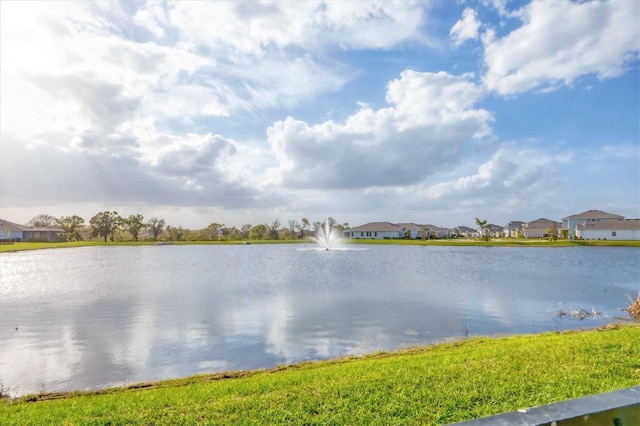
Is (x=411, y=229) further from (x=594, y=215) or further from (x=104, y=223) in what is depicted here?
(x=104, y=223)

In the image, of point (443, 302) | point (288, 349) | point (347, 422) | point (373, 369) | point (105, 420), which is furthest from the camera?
point (443, 302)

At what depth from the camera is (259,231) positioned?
102875mm

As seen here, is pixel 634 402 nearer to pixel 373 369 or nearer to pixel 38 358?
pixel 373 369

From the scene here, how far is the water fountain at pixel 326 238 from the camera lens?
2901 inches

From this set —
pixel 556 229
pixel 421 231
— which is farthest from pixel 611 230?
pixel 421 231

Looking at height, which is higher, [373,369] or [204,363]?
[373,369]

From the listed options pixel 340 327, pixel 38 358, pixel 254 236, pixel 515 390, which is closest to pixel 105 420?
pixel 515 390

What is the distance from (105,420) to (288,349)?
5587 millimetres

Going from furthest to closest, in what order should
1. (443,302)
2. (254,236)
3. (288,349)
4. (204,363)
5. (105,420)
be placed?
(254,236), (443,302), (288,349), (204,363), (105,420)

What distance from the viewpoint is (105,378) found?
8.46 meters

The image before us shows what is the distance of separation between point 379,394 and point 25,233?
375ft

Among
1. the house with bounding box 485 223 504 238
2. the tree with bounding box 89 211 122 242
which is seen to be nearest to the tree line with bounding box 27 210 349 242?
Answer: the tree with bounding box 89 211 122 242

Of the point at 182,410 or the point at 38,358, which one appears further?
the point at 38,358

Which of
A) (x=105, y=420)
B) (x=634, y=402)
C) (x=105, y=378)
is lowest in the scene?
(x=105, y=378)
